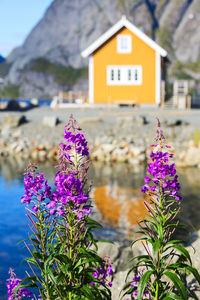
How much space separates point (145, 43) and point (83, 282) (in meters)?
32.9

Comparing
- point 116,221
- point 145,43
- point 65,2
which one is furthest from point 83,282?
point 65,2

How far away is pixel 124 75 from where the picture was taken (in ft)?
118

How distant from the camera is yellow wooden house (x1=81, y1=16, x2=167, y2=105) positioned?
35594 millimetres

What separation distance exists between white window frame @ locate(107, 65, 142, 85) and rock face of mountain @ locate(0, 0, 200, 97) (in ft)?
447

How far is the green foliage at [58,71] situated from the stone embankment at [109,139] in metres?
148

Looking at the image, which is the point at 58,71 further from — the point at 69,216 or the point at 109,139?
the point at 69,216

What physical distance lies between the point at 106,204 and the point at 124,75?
22125 millimetres

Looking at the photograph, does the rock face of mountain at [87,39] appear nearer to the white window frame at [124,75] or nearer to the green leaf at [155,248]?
the white window frame at [124,75]

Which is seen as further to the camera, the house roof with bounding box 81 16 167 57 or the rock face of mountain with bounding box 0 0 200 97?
the rock face of mountain with bounding box 0 0 200 97

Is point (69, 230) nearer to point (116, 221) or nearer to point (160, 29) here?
point (116, 221)

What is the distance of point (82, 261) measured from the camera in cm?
472

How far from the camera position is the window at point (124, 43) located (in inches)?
1405

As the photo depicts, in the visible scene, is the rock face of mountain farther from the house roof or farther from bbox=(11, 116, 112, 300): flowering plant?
bbox=(11, 116, 112, 300): flowering plant

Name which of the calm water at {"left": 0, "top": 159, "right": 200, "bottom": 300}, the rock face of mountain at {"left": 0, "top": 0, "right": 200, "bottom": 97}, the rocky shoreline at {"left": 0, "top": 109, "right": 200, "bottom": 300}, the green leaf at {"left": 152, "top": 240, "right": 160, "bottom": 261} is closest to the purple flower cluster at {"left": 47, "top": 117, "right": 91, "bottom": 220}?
the green leaf at {"left": 152, "top": 240, "right": 160, "bottom": 261}
